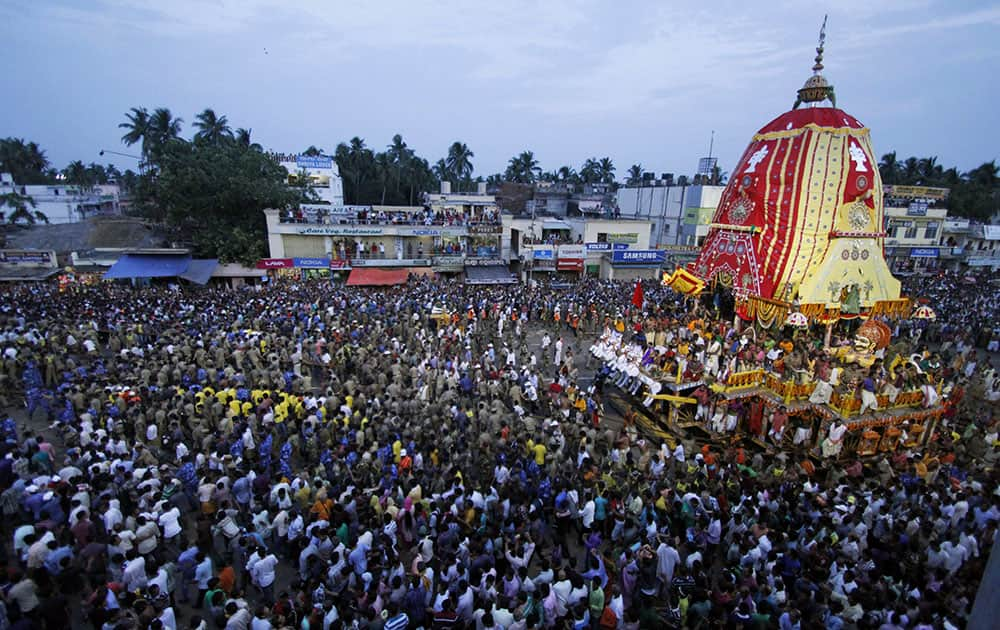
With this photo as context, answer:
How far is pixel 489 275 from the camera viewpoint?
32.3 meters

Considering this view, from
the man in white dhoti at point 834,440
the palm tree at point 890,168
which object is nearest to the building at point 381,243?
the man in white dhoti at point 834,440

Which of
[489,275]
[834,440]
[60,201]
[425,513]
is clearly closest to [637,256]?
[489,275]

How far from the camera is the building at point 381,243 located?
30906 millimetres

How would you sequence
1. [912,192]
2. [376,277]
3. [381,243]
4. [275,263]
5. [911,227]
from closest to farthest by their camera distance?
[275,263] → [376,277] → [381,243] → [911,227] → [912,192]

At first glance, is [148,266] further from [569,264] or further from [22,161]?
[22,161]

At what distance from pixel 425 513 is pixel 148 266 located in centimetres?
2681

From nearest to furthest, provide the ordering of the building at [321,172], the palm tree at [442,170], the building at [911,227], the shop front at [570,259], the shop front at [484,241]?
the shop front at [570,259], the shop front at [484,241], the building at [911,227], the building at [321,172], the palm tree at [442,170]

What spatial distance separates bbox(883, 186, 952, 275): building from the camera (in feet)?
134

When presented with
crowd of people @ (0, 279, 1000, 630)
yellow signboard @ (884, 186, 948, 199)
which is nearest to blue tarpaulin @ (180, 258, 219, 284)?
crowd of people @ (0, 279, 1000, 630)

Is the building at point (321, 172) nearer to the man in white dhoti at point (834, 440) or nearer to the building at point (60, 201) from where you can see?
the building at point (60, 201)

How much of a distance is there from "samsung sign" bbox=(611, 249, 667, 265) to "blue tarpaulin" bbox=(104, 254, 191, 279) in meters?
26.2

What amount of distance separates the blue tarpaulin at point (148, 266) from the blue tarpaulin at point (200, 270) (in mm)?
328

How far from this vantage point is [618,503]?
30.3 ft

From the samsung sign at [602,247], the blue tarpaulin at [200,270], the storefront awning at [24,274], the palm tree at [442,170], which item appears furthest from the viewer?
the palm tree at [442,170]
